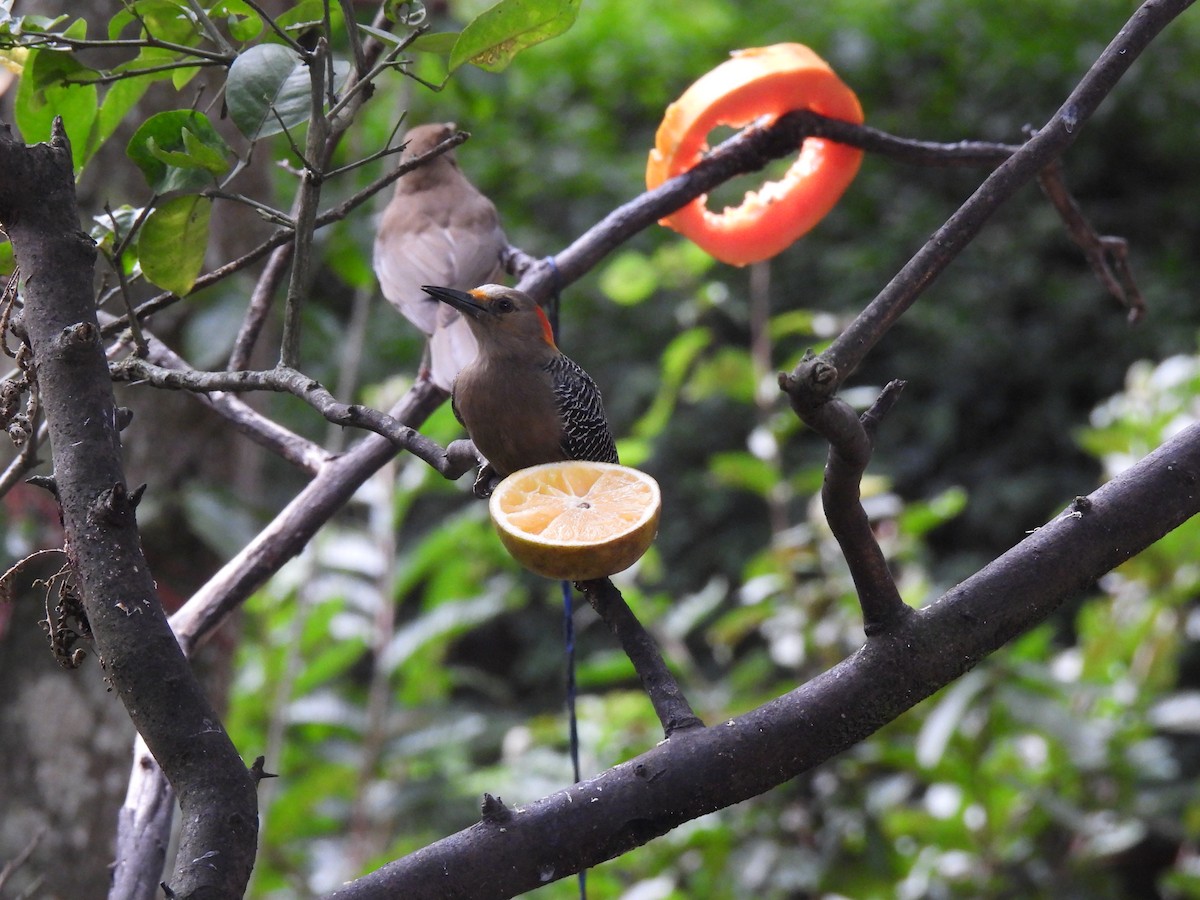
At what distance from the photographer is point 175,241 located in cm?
109

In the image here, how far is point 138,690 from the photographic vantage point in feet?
2.87

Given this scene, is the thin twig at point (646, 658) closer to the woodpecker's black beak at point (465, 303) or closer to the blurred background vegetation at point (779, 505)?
the woodpecker's black beak at point (465, 303)

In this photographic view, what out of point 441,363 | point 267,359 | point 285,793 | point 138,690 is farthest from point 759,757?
point 285,793

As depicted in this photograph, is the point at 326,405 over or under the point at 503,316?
over

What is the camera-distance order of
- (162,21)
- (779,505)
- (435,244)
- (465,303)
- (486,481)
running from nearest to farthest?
1. (162,21)
2. (486,481)
3. (465,303)
4. (435,244)
5. (779,505)

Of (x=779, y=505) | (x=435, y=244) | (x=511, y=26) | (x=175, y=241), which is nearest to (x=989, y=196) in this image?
(x=511, y=26)

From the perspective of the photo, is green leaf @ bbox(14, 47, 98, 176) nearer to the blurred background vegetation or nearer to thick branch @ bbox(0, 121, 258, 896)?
thick branch @ bbox(0, 121, 258, 896)

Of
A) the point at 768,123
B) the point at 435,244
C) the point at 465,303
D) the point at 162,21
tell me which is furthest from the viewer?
the point at 435,244

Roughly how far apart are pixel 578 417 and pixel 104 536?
2.39 feet

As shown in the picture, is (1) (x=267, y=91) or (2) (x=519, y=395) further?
(2) (x=519, y=395)

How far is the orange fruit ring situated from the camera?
1.73 m

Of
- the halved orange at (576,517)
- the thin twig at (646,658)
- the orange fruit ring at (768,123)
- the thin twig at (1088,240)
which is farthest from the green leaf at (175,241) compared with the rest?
the thin twig at (1088,240)

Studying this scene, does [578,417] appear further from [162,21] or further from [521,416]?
→ [162,21]

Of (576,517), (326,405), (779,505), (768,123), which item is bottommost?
(779,505)
